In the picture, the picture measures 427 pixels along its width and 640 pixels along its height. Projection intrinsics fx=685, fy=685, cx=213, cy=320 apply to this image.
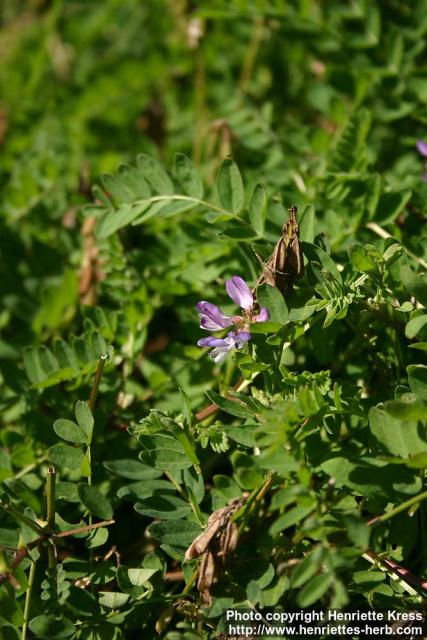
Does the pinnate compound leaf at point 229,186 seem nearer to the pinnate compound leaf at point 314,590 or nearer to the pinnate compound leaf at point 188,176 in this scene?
the pinnate compound leaf at point 188,176

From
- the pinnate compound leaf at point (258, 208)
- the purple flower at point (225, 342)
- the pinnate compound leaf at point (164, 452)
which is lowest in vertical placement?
the pinnate compound leaf at point (164, 452)

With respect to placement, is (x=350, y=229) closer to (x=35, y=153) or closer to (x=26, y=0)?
(x=35, y=153)

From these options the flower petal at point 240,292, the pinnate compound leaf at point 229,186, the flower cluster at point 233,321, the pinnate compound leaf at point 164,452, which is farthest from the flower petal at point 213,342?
the pinnate compound leaf at point 229,186

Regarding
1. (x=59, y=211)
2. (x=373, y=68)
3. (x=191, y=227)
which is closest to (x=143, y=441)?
(x=191, y=227)

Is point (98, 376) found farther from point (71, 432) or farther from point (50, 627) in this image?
point (50, 627)

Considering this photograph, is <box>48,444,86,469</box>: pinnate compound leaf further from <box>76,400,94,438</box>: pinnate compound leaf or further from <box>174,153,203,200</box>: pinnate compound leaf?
<box>174,153,203,200</box>: pinnate compound leaf

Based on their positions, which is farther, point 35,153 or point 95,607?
point 35,153

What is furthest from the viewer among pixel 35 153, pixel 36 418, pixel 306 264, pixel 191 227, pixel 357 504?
pixel 35 153
